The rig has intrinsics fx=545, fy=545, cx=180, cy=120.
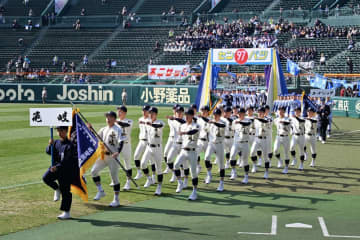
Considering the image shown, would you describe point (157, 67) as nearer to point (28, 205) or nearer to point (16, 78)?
point (16, 78)

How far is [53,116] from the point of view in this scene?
11789 millimetres

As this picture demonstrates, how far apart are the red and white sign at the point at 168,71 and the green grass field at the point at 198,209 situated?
32.8m

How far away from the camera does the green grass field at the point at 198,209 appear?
414 inches

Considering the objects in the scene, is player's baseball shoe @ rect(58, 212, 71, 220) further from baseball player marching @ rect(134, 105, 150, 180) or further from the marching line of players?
baseball player marching @ rect(134, 105, 150, 180)

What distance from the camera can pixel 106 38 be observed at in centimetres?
6134

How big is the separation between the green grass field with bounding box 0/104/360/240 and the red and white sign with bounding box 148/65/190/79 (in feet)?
108

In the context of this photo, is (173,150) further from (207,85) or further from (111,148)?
(207,85)

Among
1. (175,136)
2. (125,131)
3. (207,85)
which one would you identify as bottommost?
(175,136)

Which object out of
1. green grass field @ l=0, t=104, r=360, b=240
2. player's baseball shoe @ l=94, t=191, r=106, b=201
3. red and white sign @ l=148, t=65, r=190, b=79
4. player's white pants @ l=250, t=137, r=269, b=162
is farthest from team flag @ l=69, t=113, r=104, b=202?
red and white sign @ l=148, t=65, r=190, b=79

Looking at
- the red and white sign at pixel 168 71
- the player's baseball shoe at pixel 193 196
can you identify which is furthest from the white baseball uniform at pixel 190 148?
the red and white sign at pixel 168 71

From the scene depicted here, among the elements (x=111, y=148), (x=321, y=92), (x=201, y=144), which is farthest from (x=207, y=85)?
(x=111, y=148)

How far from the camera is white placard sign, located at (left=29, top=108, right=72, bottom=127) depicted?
11719 millimetres

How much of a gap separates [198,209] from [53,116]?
386 cm

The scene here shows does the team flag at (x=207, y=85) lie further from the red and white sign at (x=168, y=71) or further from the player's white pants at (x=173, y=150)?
the red and white sign at (x=168, y=71)
